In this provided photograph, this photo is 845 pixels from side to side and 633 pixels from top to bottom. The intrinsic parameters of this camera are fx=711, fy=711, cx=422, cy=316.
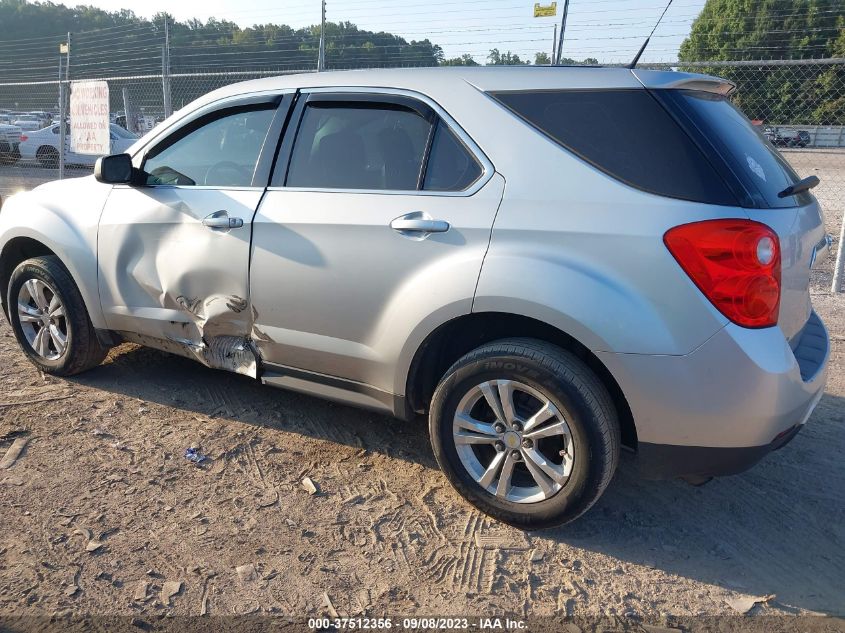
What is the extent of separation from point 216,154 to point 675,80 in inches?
89.6

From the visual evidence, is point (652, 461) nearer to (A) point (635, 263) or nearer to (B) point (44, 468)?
(A) point (635, 263)

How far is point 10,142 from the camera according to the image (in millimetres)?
18234

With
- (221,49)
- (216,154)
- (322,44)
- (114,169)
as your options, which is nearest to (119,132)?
(221,49)

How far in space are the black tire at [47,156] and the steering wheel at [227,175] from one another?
16.9 meters

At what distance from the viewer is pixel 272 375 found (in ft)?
11.6

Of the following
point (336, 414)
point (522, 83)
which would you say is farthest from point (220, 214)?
point (522, 83)

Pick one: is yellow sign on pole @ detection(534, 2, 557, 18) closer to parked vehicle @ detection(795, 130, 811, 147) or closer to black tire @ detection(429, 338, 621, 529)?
black tire @ detection(429, 338, 621, 529)

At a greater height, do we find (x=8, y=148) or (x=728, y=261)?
(x=728, y=261)

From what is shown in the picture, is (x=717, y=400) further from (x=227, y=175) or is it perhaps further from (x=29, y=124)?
(x=29, y=124)

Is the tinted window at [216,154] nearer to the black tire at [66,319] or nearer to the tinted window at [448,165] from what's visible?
the black tire at [66,319]

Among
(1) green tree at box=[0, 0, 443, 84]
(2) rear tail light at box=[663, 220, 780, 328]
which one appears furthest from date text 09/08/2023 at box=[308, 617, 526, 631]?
(1) green tree at box=[0, 0, 443, 84]

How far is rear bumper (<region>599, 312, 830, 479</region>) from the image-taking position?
2467 mm

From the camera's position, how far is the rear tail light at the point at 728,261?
8.02ft

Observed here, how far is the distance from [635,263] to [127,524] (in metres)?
2.24
